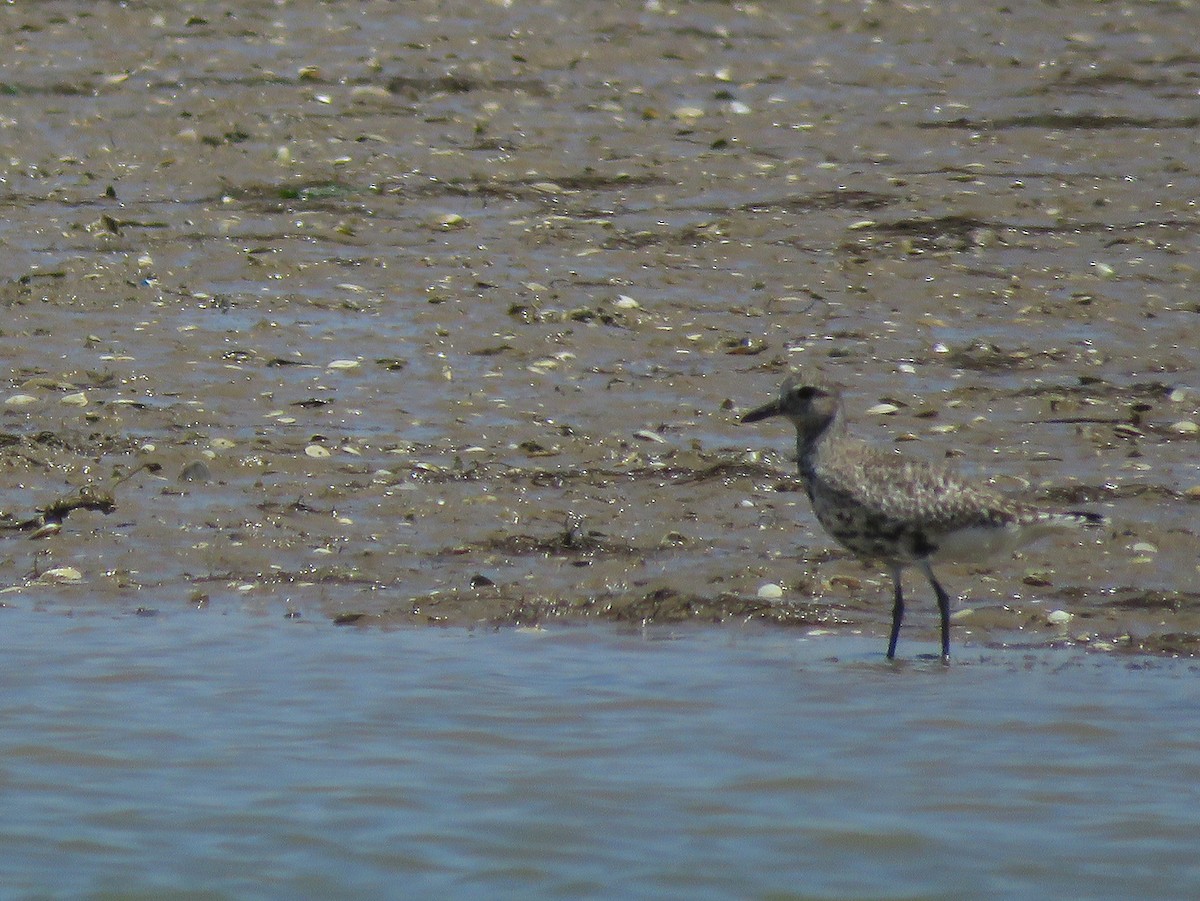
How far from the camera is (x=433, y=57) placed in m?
18.1

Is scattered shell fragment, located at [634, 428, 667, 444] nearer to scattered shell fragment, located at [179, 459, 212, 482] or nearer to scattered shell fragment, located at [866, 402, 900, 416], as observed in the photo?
scattered shell fragment, located at [866, 402, 900, 416]

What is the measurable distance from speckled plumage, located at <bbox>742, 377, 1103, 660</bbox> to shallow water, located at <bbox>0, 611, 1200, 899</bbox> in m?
0.38

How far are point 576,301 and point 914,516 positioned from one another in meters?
4.74

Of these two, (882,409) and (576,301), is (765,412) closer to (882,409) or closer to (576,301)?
(882,409)

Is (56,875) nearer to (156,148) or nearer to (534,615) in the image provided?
(534,615)

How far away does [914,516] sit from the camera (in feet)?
25.9

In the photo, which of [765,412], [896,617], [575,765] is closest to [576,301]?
[765,412]

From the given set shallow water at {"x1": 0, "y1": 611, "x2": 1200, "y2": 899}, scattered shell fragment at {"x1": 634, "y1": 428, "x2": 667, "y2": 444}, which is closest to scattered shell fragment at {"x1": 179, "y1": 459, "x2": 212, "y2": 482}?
shallow water at {"x1": 0, "y1": 611, "x2": 1200, "y2": 899}

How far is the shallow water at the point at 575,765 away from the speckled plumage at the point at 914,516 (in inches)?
14.9

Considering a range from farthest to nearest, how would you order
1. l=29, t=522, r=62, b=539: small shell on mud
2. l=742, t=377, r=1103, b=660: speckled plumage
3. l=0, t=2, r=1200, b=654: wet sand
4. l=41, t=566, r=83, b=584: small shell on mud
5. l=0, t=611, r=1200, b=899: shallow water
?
l=29, t=522, r=62, b=539: small shell on mud, l=0, t=2, r=1200, b=654: wet sand, l=41, t=566, r=83, b=584: small shell on mud, l=742, t=377, r=1103, b=660: speckled plumage, l=0, t=611, r=1200, b=899: shallow water

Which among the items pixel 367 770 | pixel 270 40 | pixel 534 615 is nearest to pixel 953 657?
pixel 534 615

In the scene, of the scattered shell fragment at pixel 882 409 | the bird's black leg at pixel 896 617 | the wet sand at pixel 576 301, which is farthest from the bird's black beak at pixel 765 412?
the scattered shell fragment at pixel 882 409

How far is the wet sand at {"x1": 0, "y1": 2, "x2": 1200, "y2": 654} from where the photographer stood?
8.84 meters

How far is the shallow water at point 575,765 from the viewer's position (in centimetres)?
615
